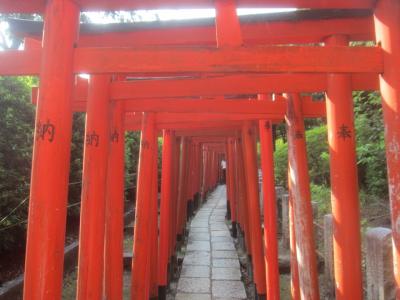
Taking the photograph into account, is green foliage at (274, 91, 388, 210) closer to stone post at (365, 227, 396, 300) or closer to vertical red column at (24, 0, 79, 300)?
stone post at (365, 227, 396, 300)

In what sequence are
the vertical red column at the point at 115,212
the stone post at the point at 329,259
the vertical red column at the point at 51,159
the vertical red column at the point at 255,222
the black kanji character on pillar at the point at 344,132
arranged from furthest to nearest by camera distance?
the vertical red column at the point at 255,222, the stone post at the point at 329,259, the vertical red column at the point at 115,212, the black kanji character on pillar at the point at 344,132, the vertical red column at the point at 51,159

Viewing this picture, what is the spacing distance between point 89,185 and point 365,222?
16.7ft

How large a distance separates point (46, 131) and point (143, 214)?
8.50 feet

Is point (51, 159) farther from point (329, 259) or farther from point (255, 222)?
point (329, 259)

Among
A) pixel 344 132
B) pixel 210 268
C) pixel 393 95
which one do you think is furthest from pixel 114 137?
pixel 210 268

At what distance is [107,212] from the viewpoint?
384 cm

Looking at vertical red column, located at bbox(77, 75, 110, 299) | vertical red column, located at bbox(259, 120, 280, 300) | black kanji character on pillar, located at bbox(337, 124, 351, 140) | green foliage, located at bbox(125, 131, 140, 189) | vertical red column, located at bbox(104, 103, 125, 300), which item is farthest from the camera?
green foliage, located at bbox(125, 131, 140, 189)

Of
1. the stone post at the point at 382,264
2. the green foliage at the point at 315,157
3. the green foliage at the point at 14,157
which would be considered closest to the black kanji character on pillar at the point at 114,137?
the green foliage at the point at 14,157

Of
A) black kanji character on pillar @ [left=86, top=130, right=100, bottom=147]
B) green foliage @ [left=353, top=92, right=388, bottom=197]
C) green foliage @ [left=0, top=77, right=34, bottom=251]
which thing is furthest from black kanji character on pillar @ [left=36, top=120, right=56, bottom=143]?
green foliage @ [left=353, top=92, right=388, bottom=197]

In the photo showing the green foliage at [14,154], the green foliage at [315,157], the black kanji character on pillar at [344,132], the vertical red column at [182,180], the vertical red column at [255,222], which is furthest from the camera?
the vertical red column at [182,180]

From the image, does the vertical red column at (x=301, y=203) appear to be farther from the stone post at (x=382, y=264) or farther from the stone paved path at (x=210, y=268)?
the stone paved path at (x=210, y=268)

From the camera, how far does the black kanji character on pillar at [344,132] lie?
2.86 m

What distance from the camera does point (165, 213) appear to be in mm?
6672

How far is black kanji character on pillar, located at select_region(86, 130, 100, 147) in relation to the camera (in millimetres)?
3164
